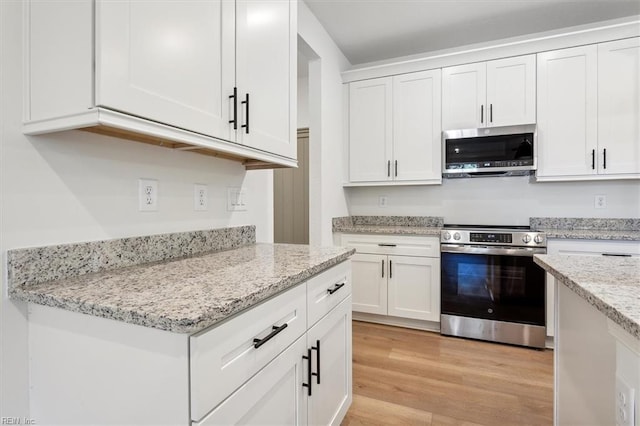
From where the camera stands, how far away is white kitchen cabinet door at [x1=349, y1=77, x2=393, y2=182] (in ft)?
10.5

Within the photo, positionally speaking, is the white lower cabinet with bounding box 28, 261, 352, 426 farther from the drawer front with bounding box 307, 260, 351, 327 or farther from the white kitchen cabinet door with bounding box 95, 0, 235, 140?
the white kitchen cabinet door with bounding box 95, 0, 235, 140

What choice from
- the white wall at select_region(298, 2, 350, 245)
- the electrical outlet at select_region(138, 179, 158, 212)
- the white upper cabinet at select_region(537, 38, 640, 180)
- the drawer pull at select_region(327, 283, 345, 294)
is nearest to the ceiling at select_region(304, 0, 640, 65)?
the white wall at select_region(298, 2, 350, 245)

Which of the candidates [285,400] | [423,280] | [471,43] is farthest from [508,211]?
[285,400]

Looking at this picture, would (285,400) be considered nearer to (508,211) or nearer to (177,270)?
(177,270)

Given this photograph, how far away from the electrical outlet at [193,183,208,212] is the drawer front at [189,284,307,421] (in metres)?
0.69

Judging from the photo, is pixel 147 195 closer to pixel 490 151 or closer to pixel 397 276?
pixel 397 276

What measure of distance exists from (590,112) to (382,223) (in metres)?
1.98

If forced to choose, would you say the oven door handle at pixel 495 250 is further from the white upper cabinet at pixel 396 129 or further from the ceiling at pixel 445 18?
the ceiling at pixel 445 18

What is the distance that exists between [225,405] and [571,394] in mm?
1257

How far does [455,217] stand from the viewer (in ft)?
10.7

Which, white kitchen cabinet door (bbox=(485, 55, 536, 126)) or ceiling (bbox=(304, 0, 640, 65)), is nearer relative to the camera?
ceiling (bbox=(304, 0, 640, 65))

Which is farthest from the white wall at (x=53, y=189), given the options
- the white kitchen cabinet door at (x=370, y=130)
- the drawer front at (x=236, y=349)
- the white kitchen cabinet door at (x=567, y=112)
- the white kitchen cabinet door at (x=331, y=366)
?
the white kitchen cabinet door at (x=567, y=112)

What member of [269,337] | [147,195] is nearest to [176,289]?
[269,337]

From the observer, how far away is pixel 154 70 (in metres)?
Result: 0.91
